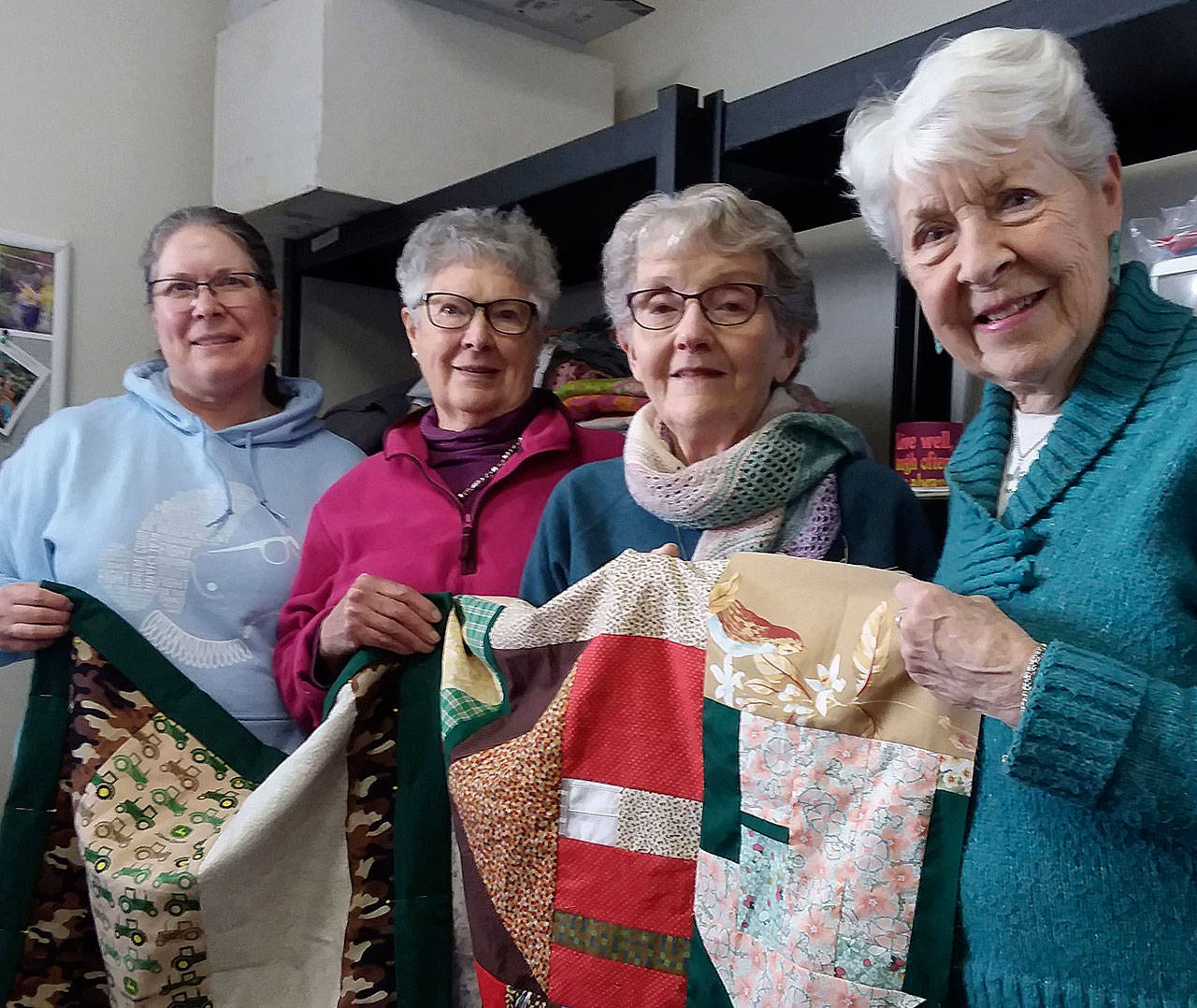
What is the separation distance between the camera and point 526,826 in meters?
1.16

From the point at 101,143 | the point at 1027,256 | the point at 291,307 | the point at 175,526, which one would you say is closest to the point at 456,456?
the point at 175,526

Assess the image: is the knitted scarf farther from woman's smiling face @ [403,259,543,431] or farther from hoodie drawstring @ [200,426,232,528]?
hoodie drawstring @ [200,426,232,528]

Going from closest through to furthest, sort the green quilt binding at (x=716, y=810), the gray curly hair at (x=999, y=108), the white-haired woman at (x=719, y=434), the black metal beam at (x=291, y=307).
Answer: the gray curly hair at (x=999, y=108) < the green quilt binding at (x=716, y=810) < the white-haired woman at (x=719, y=434) < the black metal beam at (x=291, y=307)

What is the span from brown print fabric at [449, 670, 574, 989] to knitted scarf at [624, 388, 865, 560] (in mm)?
240

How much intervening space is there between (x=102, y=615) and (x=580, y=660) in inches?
26.6

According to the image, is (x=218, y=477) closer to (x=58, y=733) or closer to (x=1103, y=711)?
(x=58, y=733)

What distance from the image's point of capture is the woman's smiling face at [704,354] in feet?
4.26

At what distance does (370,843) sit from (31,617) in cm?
51

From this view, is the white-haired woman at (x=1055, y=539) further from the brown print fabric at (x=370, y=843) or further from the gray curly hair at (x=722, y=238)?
the brown print fabric at (x=370, y=843)

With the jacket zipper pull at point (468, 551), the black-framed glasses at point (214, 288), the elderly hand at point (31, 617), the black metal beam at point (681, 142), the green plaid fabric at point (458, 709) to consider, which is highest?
the black metal beam at point (681, 142)

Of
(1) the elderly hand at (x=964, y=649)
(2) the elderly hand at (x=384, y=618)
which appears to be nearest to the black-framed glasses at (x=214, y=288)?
(2) the elderly hand at (x=384, y=618)

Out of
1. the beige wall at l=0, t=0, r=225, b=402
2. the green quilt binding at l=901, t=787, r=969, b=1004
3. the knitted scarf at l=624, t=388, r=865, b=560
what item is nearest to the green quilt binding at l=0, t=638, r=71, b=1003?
the knitted scarf at l=624, t=388, r=865, b=560

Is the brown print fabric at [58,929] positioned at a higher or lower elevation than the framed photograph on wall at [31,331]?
lower

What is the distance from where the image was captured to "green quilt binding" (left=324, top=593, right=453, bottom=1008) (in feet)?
4.20
